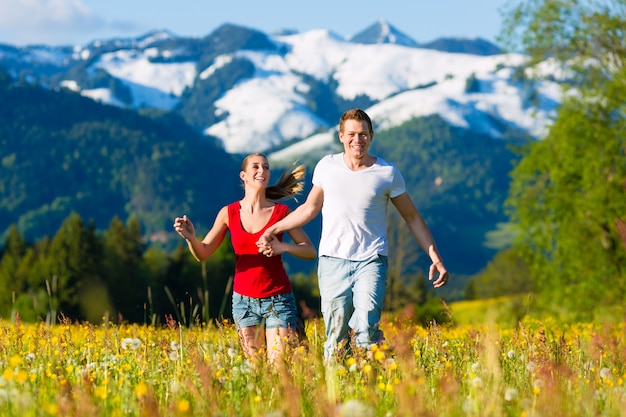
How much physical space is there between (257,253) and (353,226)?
1.01 m

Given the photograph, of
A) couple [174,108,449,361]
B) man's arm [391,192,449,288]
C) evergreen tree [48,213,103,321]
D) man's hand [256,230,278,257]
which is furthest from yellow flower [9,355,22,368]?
evergreen tree [48,213,103,321]

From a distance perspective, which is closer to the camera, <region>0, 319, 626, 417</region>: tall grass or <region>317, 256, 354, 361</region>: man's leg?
<region>0, 319, 626, 417</region>: tall grass

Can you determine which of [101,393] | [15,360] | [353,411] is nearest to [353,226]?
[15,360]

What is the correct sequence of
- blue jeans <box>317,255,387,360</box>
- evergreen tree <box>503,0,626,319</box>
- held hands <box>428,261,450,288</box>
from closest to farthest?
held hands <box>428,261,450,288</box> → blue jeans <box>317,255,387,360</box> → evergreen tree <box>503,0,626,319</box>

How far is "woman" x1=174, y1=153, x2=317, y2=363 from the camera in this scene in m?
7.25

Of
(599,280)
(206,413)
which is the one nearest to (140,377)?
(206,413)

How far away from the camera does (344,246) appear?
22.2 ft

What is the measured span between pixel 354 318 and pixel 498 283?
337 ft

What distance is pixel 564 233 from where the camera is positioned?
2916 centimetres

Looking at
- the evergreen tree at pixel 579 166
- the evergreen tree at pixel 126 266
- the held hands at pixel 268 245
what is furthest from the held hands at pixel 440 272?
the evergreen tree at pixel 126 266

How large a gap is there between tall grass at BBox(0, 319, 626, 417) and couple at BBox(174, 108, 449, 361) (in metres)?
0.60

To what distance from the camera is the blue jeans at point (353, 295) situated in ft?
21.4

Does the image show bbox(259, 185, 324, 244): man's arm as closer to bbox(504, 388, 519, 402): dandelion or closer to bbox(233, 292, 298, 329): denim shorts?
bbox(233, 292, 298, 329): denim shorts

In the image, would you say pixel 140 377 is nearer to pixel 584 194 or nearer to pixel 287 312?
pixel 287 312
